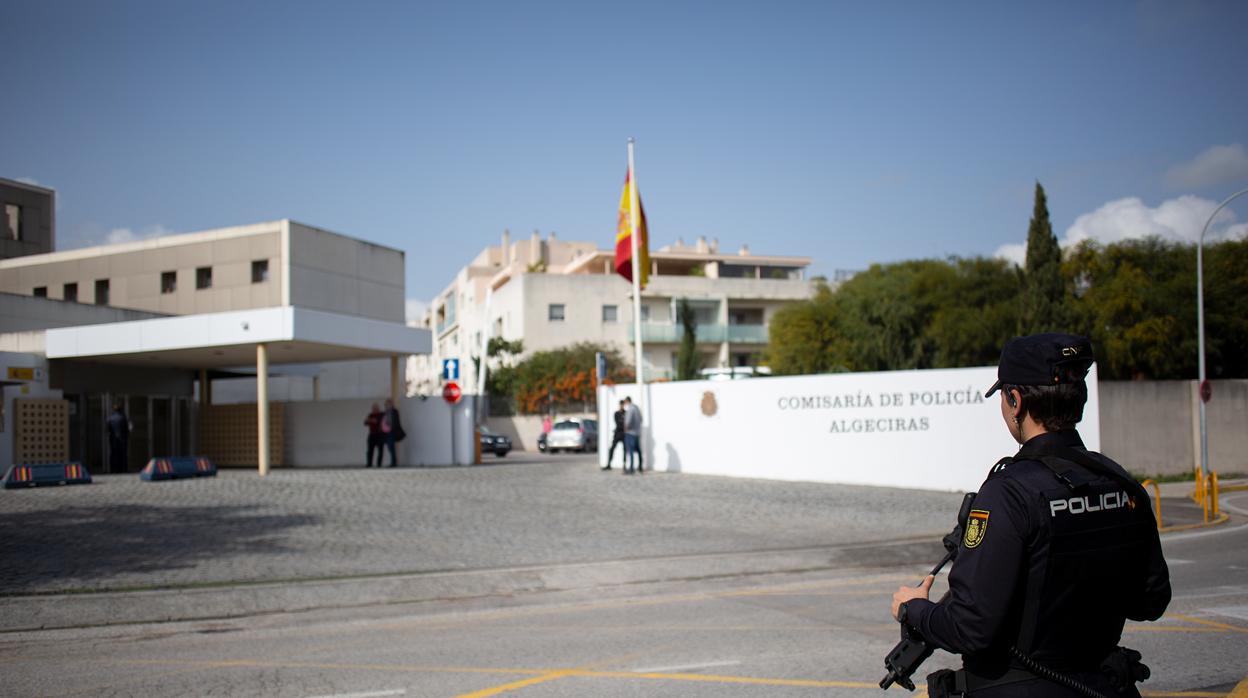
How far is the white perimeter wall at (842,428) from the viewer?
19.6 m

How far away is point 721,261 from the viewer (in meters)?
75.2

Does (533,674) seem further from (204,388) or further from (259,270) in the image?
(259,270)

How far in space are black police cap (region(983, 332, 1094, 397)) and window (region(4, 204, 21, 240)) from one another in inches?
1990

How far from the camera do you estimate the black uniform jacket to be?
8.43 feet

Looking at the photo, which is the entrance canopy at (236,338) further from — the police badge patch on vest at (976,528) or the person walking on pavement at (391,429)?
the police badge patch on vest at (976,528)

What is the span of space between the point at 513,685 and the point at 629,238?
19.9 meters

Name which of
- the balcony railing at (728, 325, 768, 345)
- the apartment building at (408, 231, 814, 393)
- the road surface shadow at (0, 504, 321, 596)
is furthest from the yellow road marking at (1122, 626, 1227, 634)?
the balcony railing at (728, 325, 768, 345)

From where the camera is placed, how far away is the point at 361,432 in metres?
29.5

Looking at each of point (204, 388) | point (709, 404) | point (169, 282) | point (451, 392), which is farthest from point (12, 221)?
point (709, 404)

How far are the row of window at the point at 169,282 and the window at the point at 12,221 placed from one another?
3539 mm

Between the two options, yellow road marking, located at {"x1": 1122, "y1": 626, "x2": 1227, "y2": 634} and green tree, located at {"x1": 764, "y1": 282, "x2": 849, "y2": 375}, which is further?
green tree, located at {"x1": 764, "y1": 282, "x2": 849, "y2": 375}

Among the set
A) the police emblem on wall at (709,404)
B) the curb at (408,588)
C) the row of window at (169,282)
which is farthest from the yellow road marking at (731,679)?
the row of window at (169,282)

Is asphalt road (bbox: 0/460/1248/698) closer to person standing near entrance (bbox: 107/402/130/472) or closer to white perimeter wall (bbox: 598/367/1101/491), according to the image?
white perimeter wall (bbox: 598/367/1101/491)

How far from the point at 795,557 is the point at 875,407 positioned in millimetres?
8721
